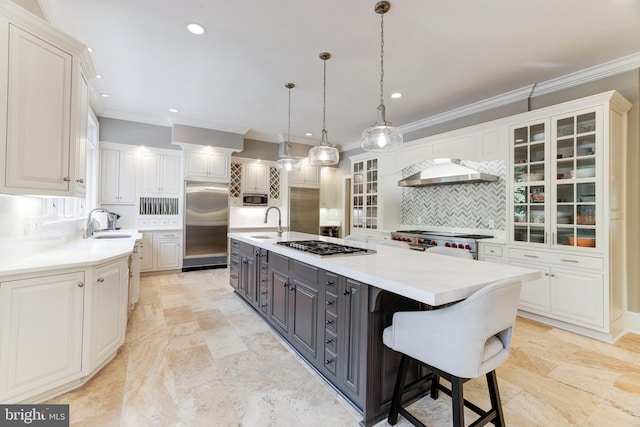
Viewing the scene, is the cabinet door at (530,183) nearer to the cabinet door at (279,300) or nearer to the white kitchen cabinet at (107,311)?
the cabinet door at (279,300)

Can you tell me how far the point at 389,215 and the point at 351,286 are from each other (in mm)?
3841

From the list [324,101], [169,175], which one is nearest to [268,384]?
[324,101]

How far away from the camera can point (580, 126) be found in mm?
3045

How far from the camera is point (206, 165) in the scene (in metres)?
5.68

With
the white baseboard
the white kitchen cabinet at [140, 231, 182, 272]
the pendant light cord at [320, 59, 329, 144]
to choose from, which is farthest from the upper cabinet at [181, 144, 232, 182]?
the white baseboard

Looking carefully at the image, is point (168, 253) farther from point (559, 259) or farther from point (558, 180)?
point (558, 180)

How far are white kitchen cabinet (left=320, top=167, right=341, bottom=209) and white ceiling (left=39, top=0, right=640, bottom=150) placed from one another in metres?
3.05

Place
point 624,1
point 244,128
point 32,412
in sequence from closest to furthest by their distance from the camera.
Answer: point 32,412
point 624,1
point 244,128

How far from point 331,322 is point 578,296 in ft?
9.39

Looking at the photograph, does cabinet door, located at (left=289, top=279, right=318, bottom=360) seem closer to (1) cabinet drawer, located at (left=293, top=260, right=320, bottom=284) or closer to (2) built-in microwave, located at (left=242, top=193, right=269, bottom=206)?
(1) cabinet drawer, located at (left=293, top=260, right=320, bottom=284)

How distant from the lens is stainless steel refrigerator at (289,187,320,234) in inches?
263

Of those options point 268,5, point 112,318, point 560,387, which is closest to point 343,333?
point 560,387

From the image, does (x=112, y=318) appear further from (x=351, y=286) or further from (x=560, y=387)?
(x=560, y=387)

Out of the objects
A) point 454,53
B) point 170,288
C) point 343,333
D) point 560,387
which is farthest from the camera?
point 170,288
